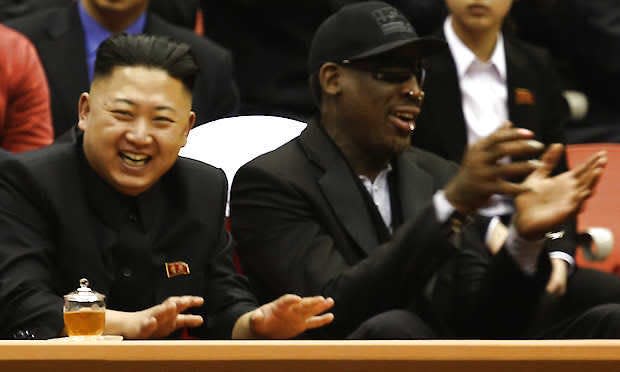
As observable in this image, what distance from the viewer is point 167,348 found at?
2.18 metres

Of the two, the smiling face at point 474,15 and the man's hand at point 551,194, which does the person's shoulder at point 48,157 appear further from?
the smiling face at point 474,15

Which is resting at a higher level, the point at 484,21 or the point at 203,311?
the point at 484,21

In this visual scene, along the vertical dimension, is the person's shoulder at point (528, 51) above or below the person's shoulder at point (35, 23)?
below

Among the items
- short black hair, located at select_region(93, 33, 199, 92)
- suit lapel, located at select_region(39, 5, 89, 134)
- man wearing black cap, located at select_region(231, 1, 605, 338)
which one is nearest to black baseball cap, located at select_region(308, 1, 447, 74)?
man wearing black cap, located at select_region(231, 1, 605, 338)

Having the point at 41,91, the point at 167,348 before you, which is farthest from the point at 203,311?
the point at 41,91

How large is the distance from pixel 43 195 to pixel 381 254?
653 mm

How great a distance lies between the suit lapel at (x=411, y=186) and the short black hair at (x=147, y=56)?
53 cm

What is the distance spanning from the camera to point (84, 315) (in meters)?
2.55

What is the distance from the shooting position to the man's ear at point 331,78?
3.51 meters

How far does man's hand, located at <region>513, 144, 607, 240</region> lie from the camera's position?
283 cm

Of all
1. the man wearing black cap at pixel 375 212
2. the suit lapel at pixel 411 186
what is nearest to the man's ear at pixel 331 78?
the man wearing black cap at pixel 375 212

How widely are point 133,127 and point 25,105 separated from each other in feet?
3.69

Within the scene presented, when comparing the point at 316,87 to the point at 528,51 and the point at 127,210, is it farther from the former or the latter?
the point at 528,51

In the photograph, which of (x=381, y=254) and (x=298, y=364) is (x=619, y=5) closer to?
(x=381, y=254)
